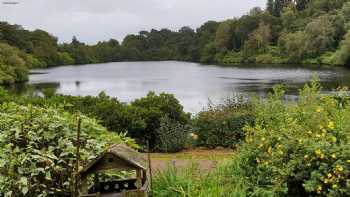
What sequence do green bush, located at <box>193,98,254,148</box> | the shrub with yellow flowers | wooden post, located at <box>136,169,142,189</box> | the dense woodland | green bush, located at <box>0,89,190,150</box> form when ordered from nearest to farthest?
wooden post, located at <box>136,169,142,189</box>, the shrub with yellow flowers, green bush, located at <box>0,89,190,150</box>, green bush, located at <box>193,98,254,148</box>, the dense woodland

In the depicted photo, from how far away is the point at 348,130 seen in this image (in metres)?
5.88

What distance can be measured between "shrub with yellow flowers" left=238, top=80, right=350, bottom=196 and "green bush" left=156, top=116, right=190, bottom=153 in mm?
6031

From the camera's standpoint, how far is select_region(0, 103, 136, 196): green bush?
5156 mm

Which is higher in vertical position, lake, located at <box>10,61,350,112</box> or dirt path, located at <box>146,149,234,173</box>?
dirt path, located at <box>146,149,234,173</box>

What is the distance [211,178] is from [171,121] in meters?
7.33

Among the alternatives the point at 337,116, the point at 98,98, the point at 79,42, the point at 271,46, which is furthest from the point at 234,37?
the point at 337,116

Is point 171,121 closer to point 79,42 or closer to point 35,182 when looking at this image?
point 35,182

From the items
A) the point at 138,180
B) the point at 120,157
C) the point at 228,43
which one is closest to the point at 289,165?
the point at 138,180

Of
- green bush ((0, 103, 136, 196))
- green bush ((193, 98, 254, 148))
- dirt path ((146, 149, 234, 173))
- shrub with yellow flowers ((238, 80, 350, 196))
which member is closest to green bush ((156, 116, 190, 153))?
dirt path ((146, 149, 234, 173))

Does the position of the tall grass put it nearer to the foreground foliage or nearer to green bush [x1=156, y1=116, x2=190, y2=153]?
the foreground foliage

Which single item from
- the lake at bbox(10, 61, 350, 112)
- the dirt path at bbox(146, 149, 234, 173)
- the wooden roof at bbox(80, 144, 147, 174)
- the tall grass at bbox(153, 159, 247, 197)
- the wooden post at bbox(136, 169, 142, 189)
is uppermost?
the wooden roof at bbox(80, 144, 147, 174)

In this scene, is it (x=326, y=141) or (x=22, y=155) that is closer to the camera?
(x=22, y=155)

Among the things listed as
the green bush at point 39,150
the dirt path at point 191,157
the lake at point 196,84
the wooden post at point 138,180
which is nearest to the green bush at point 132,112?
the dirt path at point 191,157

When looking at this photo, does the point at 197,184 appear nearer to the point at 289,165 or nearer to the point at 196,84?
the point at 289,165
